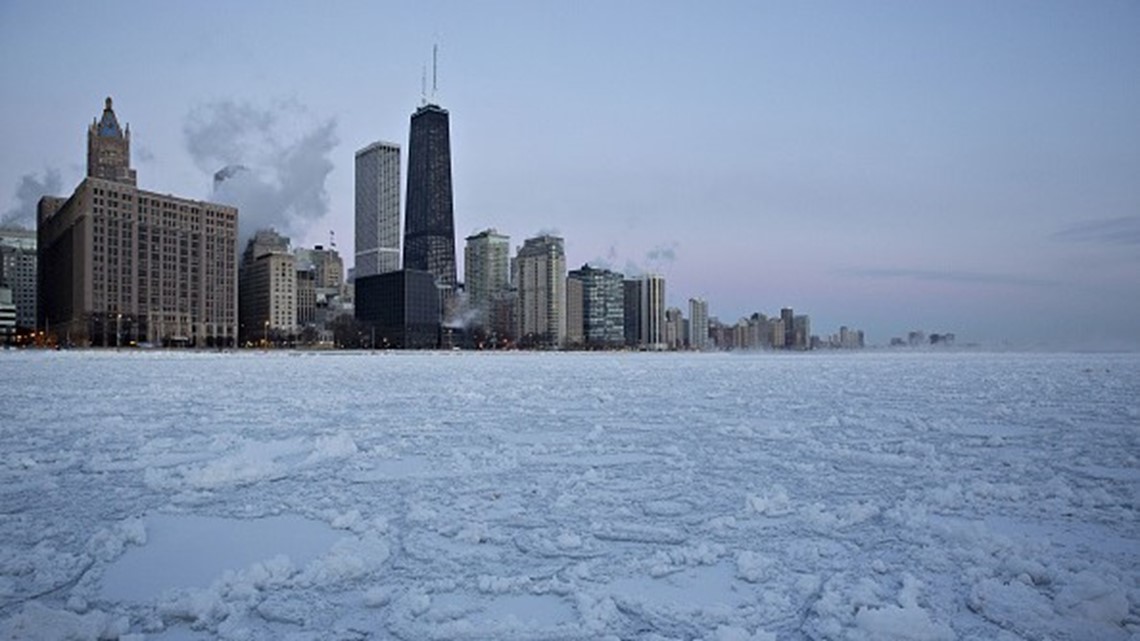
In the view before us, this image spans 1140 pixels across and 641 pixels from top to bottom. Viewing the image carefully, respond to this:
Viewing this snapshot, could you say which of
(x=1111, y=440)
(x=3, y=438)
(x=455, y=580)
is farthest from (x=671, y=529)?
(x=3, y=438)

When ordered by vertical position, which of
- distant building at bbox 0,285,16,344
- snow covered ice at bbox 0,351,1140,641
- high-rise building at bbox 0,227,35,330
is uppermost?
high-rise building at bbox 0,227,35,330

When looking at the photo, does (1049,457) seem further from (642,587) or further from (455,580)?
(455,580)

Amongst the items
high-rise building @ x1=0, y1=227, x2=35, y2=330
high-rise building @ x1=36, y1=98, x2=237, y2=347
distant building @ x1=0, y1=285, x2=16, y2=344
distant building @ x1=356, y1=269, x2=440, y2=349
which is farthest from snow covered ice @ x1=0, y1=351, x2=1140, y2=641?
high-rise building @ x1=0, y1=227, x2=35, y2=330

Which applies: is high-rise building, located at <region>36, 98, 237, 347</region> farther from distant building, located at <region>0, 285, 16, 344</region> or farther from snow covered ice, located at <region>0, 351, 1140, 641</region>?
snow covered ice, located at <region>0, 351, 1140, 641</region>

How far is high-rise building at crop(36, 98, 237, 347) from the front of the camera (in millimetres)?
134375

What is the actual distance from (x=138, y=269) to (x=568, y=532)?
159394mm

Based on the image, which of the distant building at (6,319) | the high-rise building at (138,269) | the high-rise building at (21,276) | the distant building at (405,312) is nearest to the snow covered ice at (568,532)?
the high-rise building at (138,269)

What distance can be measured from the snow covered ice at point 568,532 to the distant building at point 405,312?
6682 inches

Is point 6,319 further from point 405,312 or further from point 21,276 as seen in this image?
point 405,312

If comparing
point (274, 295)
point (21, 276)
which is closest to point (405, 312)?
point (274, 295)

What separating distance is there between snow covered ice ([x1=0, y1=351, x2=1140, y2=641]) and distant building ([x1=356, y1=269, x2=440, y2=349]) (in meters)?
170

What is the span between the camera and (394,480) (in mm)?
8750

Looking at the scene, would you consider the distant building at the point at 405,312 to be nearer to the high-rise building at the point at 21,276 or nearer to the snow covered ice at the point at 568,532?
the high-rise building at the point at 21,276

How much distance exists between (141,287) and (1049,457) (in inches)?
6275
